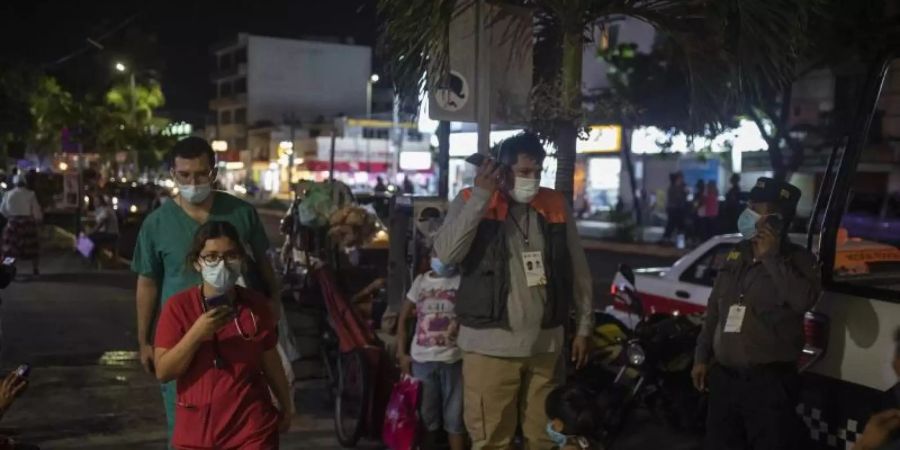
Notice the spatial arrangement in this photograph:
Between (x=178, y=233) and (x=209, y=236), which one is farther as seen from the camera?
(x=178, y=233)

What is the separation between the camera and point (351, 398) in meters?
6.05

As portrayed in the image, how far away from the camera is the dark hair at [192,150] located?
4086 millimetres

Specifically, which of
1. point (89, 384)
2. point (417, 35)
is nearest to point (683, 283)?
point (417, 35)

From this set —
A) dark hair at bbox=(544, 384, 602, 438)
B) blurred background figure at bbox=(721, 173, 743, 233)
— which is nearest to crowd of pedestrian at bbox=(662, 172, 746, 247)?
blurred background figure at bbox=(721, 173, 743, 233)

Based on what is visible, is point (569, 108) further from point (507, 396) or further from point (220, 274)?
point (220, 274)

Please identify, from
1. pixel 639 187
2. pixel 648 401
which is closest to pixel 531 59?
pixel 648 401

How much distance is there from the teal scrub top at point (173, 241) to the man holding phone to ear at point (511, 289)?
35.4 inches

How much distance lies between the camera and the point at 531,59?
227 inches

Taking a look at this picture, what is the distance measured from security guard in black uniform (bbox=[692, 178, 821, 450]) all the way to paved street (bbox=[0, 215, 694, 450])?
2.16 m

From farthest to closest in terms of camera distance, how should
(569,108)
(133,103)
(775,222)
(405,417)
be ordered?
(133,103) → (569,108) → (405,417) → (775,222)

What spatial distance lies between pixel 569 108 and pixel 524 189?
143cm

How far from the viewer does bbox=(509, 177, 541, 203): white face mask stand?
165 inches

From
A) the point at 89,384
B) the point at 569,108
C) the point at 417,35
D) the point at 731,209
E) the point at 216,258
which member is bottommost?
the point at 89,384

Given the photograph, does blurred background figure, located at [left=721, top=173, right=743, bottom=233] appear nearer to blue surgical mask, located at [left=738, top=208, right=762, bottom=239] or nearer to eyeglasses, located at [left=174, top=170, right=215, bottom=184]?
blue surgical mask, located at [left=738, top=208, right=762, bottom=239]
